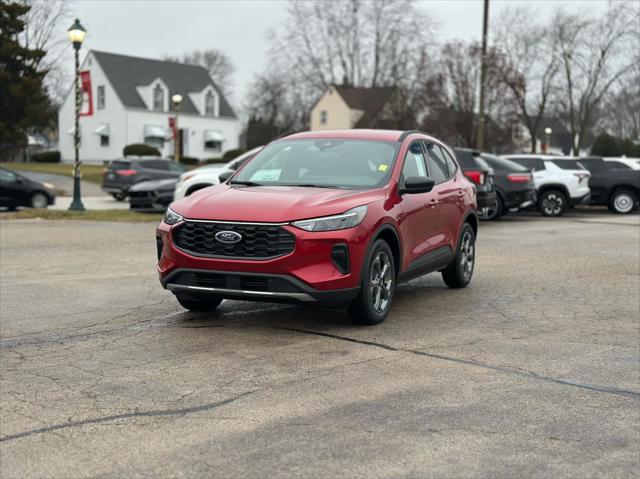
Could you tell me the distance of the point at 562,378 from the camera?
577 centimetres

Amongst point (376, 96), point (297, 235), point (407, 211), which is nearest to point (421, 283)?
point (407, 211)

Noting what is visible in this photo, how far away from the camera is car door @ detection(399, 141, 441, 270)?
7879mm

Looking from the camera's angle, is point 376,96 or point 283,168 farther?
point 376,96

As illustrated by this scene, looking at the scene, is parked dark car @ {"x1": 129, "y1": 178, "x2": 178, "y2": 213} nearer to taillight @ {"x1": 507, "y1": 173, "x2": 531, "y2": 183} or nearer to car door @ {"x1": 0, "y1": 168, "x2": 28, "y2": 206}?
car door @ {"x1": 0, "y1": 168, "x2": 28, "y2": 206}

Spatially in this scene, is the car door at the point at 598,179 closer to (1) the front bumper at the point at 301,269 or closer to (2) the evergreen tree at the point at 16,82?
(1) the front bumper at the point at 301,269

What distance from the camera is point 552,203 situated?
23.6 metres

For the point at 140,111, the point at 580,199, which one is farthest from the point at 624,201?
the point at 140,111

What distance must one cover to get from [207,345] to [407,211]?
242 centimetres

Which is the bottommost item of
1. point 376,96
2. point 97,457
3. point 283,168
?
point 97,457

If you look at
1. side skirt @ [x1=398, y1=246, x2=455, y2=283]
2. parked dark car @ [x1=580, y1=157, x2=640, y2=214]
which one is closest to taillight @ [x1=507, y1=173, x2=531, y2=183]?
parked dark car @ [x1=580, y1=157, x2=640, y2=214]

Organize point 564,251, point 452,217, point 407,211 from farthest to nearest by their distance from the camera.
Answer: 1. point 564,251
2. point 452,217
3. point 407,211

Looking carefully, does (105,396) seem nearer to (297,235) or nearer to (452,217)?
(297,235)

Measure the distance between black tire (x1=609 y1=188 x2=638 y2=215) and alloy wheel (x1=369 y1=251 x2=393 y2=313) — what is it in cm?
1957

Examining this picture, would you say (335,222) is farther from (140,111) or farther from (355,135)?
(140,111)
